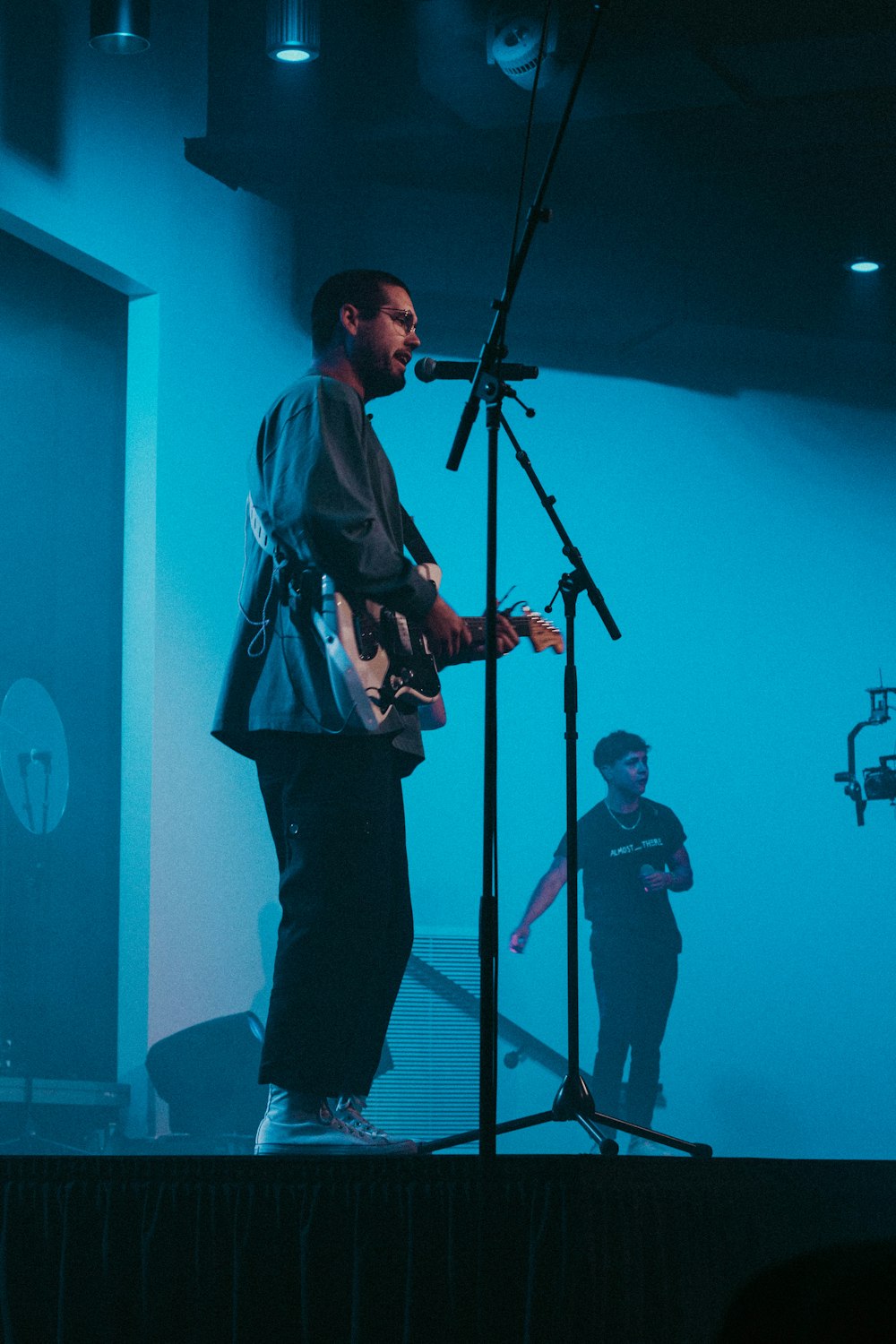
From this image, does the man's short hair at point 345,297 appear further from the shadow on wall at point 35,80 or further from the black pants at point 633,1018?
the black pants at point 633,1018

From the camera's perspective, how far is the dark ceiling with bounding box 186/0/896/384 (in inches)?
193

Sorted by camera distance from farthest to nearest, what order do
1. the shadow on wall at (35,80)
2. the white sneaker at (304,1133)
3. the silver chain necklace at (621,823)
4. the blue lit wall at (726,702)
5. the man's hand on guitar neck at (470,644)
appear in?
the blue lit wall at (726,702), the silver chain necklace at (621,823), the shadow on wall at (35,80), the man's hand on guitar neck at (470,644), the white sneaker at (304,1133)

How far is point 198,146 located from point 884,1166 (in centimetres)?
430

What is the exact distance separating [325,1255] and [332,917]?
524mm

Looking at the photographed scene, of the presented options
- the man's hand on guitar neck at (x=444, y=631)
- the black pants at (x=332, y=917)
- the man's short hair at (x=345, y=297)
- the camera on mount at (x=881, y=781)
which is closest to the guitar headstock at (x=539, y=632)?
the man's hand on guitar neck at (x=444, y=631)

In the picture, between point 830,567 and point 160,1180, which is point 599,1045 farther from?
point 160,1180

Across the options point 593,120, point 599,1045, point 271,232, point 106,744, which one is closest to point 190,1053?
point 106,744

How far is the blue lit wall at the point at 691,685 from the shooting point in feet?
18.4

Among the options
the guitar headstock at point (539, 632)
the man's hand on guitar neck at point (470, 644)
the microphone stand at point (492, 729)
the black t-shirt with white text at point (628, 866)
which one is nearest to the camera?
the microphone stand at point (492, 729)

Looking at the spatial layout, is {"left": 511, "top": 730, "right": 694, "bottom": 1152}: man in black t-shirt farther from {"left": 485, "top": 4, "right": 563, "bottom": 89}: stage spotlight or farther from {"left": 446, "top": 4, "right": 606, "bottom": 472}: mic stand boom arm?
{"left": 446, "top": 4, "right": 606, "bottom": 472}: mic stand boom arm

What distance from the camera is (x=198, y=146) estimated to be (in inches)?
208

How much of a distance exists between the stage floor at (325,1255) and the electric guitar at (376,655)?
2.35 ft

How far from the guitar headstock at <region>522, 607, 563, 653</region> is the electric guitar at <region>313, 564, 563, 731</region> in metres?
0.04

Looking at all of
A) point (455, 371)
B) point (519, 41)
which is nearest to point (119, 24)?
point (519, 41)
